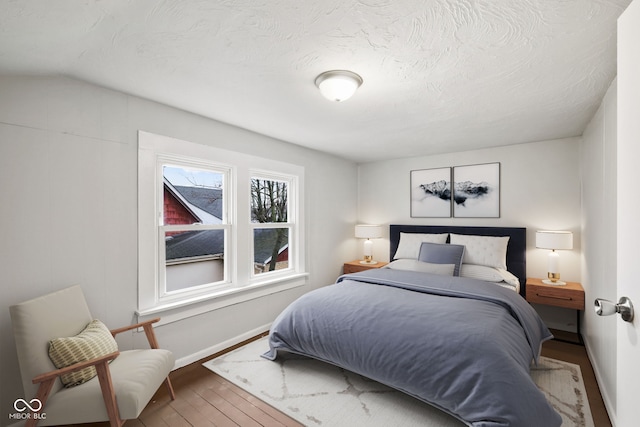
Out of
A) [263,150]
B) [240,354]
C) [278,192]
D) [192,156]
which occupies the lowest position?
[240,354]

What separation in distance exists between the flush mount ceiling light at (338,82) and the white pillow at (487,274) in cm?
266

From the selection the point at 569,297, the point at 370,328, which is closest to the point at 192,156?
the point at 370,328

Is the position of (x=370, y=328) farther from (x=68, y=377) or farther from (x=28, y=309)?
(x=28, y=309)

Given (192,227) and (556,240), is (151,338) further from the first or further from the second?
(556,240)

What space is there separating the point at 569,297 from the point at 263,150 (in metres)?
3.70

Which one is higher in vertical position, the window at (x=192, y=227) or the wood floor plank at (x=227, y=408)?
the window at (x=192, y=227)

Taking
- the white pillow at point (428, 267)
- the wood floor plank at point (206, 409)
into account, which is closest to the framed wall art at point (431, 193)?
the white pillow at point (428, 267)

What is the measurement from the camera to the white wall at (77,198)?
5.83 feet

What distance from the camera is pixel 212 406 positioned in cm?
208

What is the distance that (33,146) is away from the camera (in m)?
1.87

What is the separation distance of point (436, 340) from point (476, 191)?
9.12 ft

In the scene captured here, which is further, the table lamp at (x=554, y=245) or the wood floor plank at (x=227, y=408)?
the table lamp at (x=554, y=245)

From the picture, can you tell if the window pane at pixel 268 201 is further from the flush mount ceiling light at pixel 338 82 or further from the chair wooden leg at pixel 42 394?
the chair wooden leg at pixel 42 394

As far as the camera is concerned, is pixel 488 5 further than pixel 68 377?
No
